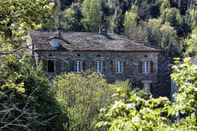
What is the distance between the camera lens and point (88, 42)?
5406 centimetres

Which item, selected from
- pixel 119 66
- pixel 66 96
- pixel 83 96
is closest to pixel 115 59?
pixel 119 66

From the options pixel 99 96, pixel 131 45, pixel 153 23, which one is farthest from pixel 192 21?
pixel 99 96

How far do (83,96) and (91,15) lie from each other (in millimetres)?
71820

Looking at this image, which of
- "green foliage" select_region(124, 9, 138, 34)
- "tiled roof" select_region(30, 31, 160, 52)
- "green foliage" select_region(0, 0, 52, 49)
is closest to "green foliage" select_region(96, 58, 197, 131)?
"green foliage" select_region(0, 0, 52, 49)

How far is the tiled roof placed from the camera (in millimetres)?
52438

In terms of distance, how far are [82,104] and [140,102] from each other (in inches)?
847

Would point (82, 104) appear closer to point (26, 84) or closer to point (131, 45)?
point (26, 84)

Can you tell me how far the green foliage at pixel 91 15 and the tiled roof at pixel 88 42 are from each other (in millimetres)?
42185

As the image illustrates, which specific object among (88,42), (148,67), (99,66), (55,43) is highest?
(55,43)

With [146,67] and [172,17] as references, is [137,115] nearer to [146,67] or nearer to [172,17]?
[146,67]

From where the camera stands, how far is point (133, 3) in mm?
115875

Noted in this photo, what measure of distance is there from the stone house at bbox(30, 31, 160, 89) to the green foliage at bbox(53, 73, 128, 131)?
2138 centimetres

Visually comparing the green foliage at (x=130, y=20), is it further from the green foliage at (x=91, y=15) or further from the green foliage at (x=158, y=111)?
the green foliage at (x=158, y=111)

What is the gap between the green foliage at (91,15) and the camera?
328 feet
